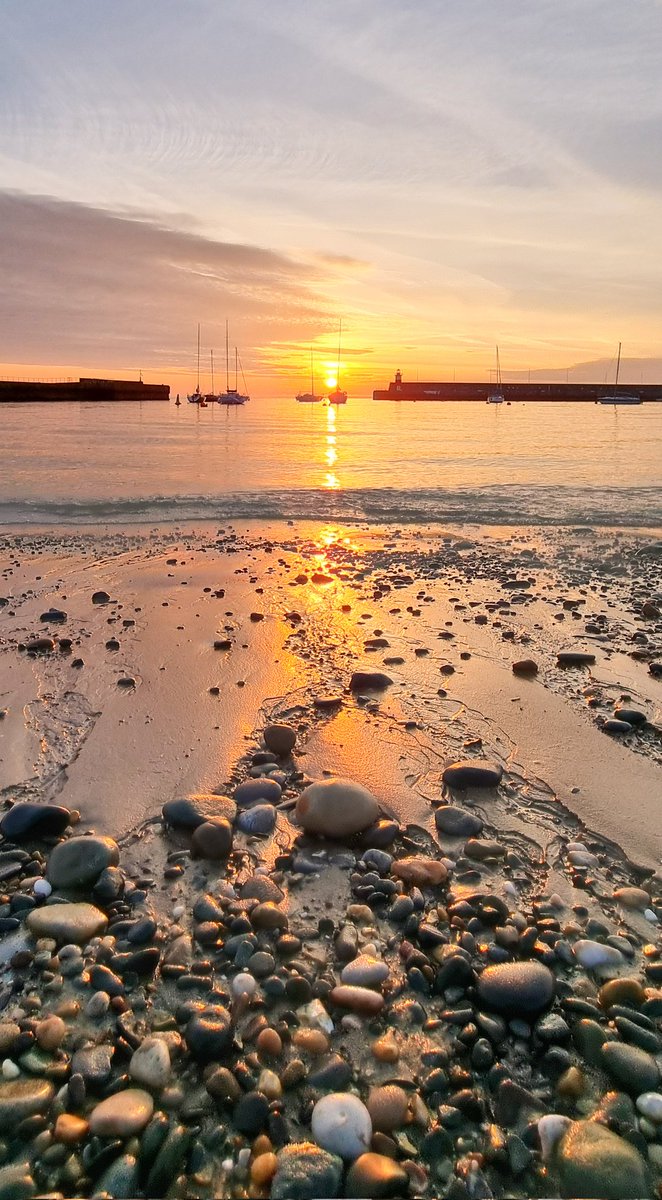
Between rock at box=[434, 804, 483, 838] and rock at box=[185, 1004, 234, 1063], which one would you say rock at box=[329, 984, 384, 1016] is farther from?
rock at box=[434, 804, 483, 838]

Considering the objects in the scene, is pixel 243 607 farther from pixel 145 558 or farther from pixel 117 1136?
pixel 117 1136

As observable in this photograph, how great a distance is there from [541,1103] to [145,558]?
9.47 metres

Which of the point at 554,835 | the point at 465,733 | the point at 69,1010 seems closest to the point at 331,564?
the point at 465,733

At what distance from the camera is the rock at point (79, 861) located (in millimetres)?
3260

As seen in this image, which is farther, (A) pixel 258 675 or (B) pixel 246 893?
(A) pixel 258 675

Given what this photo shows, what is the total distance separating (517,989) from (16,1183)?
1840 millimetres

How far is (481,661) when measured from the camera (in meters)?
6.29

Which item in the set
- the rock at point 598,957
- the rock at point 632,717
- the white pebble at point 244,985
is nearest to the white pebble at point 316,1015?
the white pebble at point 244,985

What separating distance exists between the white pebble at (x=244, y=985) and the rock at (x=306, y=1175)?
0.62 meters

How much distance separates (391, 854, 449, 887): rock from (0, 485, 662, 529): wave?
11.6m

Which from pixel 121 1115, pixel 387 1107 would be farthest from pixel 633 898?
pixel 121 1115

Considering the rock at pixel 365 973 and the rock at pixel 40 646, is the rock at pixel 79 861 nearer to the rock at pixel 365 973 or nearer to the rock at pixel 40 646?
the rock at pixel 365 973

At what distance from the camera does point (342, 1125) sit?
2.15 meters

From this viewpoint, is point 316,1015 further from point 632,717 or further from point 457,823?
point 632,717
